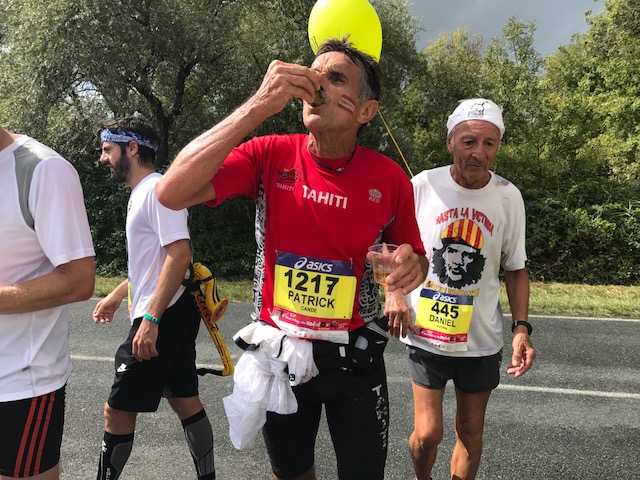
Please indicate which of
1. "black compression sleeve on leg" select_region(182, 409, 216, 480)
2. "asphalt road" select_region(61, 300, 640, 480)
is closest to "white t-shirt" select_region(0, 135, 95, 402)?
"black compression sleeve on leg" select_region(182, 409, 216, 480)

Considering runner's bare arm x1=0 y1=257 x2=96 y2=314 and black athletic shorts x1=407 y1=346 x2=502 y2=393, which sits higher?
runner's bare arm x1=0 y1=257 x2=96 y2=314

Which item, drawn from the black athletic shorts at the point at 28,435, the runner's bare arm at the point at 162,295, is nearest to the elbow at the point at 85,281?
the black athletic shorts at the point at 28,435

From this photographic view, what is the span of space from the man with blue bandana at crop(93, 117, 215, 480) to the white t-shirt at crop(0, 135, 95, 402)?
707 millimetres

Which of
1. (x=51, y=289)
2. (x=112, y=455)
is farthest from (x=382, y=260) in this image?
(x=112, y=455)

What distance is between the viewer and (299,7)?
13.4 m

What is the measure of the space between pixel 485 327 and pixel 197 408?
5.74 ft

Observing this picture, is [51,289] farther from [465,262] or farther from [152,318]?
[465,262]

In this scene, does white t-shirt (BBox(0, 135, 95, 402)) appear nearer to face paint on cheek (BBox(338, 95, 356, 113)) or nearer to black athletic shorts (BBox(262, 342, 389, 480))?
black athletic shorts (BBox(262, 342, 389, 480))

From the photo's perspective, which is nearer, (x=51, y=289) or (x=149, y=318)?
(x=51, y=289)

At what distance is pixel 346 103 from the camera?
174 centimetres

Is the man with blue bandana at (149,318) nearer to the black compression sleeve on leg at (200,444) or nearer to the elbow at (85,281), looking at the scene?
the black compression sleeve on leg at (200,444)

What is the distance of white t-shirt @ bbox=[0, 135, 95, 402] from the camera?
1671 millimetres

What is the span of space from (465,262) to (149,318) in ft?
5.64

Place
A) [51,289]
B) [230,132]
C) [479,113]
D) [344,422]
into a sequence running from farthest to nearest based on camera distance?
[479,113]
[344,422]
[51,289]
[230,132]
